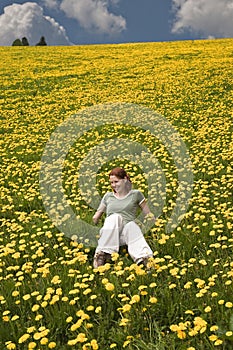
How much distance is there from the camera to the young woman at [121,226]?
16.5 feet

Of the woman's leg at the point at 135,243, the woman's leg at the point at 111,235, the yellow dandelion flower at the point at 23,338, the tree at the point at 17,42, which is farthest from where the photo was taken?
the tree at the point at 17,42

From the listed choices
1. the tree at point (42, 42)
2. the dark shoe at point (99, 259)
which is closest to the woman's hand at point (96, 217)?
the dark shoe at point (99, 259)

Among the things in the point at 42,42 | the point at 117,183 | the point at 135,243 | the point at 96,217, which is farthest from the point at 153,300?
the point at 42,42

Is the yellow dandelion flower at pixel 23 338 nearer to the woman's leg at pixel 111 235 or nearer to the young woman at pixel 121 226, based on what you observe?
the young woman at pixel 121 226

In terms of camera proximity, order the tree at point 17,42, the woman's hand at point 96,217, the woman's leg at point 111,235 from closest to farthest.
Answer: the woman's leg at point 111,235 < the woman's hand at point 96,217 < the tree at point 17,42

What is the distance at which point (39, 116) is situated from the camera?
1692cm

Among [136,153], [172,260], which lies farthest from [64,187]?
[172,260]

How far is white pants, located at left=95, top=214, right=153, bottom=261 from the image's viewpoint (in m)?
5.03

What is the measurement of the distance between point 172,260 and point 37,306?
5.07 ft

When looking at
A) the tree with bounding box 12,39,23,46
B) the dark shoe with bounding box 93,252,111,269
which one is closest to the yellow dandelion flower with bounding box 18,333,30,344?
the dark shoe with bounding box 93,252,111,269

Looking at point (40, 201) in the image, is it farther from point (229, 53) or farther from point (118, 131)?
point (229, 53)

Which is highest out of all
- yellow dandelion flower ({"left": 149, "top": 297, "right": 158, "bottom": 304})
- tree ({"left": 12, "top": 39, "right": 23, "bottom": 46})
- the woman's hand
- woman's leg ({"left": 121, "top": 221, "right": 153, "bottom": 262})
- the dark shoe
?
tree ({"left": 12, "top": 39, "right": 23, "bottom": 46})

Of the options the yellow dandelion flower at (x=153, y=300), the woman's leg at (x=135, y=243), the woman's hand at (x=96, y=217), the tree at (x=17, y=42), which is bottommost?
the yellow dandelion flower at (x=153, y=300)

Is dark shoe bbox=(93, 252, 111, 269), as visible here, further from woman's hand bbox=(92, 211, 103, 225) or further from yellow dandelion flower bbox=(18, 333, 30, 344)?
yellow dandelion flower bbox=(18, 333, 30, 344)
